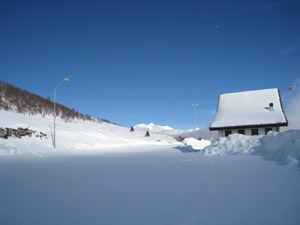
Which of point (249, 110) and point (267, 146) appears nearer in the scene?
point (267, 146)

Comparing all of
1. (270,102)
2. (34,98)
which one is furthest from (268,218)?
(34,98)

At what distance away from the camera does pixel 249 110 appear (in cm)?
1923

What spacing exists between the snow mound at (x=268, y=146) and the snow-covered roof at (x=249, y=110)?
839cm

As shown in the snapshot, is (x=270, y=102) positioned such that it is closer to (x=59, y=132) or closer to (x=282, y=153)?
(x=282, y=153)

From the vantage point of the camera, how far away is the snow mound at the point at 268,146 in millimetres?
6544

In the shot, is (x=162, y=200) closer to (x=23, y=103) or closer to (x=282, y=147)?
(x=282, y=147)

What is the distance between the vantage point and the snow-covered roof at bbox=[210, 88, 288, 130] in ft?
57.3

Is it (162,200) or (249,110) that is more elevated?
(249,110)

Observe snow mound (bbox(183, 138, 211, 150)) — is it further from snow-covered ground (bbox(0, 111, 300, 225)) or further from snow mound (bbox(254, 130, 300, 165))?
snow-covered ground (bbox(0, 111, 300, 225))

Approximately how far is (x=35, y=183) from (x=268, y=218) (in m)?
5.50

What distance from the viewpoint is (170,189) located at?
4250mm

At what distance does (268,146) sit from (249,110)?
1230 centimetres

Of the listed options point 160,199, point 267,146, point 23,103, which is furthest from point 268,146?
point 23,103

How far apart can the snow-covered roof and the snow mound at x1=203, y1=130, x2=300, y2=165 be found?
8.39 meters
